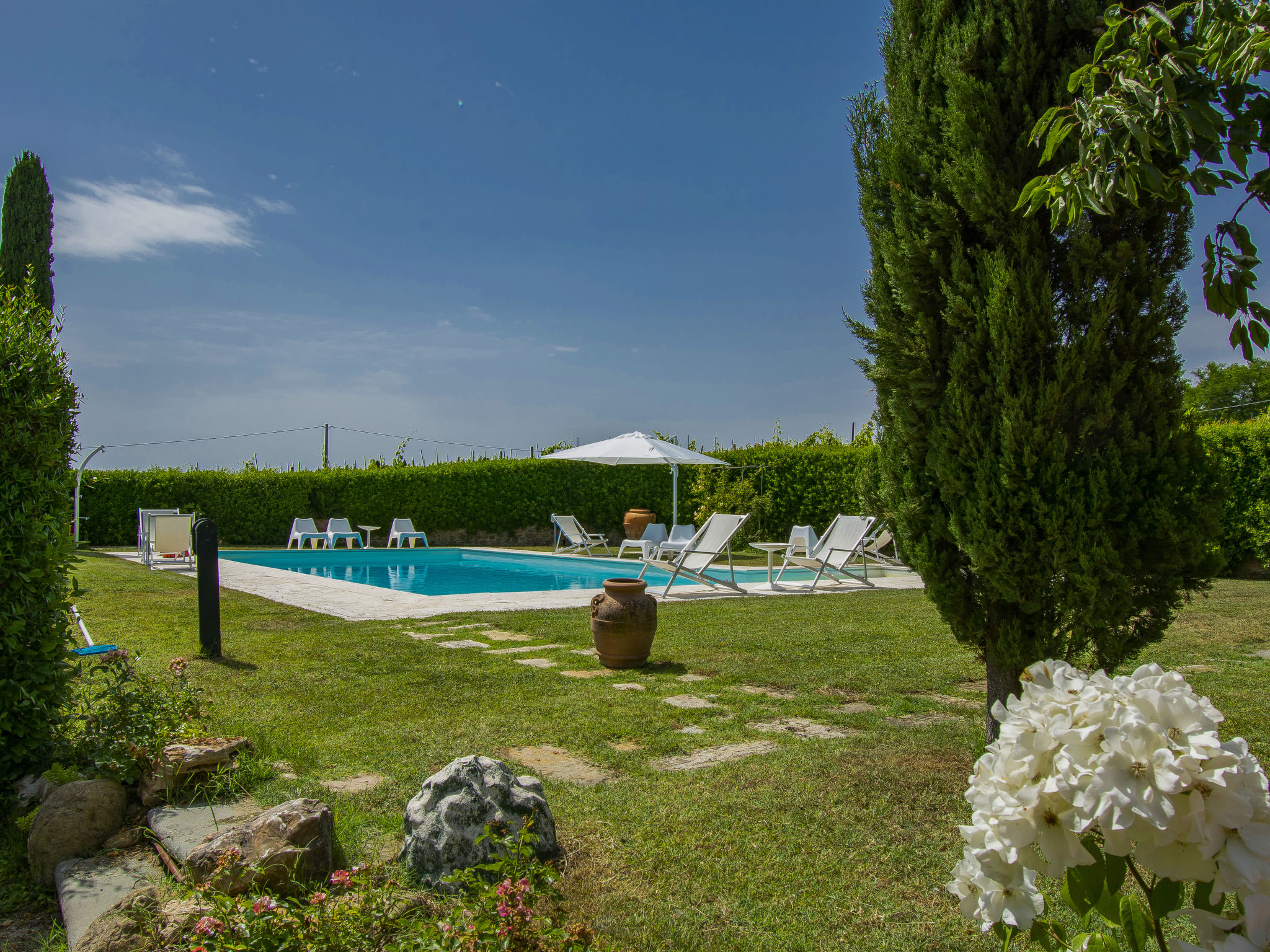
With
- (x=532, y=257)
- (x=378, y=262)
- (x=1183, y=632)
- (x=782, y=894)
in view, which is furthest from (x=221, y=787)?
(x=378, y=262)

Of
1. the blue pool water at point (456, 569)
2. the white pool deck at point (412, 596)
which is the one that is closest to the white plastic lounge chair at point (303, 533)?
the blue pool water at point (456, 569)

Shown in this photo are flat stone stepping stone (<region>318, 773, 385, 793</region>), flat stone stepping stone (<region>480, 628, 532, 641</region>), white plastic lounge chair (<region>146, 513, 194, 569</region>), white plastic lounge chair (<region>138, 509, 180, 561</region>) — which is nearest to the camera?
flat stone stepping stone (<region>318, 773, 385, 793</region>)

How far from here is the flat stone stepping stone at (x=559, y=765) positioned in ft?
10.3

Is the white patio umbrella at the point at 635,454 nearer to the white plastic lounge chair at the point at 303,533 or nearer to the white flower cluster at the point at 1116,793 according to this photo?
the white plastic lounge chair at the point at 303,533

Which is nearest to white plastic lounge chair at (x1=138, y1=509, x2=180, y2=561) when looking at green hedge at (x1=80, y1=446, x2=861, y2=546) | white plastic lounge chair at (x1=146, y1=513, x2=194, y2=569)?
white plastic lounge chair at (x1=146, y1=513, x2=194, y2=569)

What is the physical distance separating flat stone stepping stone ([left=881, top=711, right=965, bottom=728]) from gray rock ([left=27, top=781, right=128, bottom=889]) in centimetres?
345

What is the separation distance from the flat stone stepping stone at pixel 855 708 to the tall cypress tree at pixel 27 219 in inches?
884

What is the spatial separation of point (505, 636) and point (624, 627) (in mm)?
1659

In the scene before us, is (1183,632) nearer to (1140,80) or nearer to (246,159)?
(1140,80)

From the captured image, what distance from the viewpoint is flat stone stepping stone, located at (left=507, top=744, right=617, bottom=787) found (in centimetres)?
315

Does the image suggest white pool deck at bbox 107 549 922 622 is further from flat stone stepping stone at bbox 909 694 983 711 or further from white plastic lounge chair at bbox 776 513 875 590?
flat stone stepping stone at bbox 909 694 983 711

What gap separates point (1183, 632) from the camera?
6316 millimetres

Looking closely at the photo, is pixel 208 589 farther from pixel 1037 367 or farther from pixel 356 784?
pixel 1037 367

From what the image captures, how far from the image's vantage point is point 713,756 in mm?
3443
